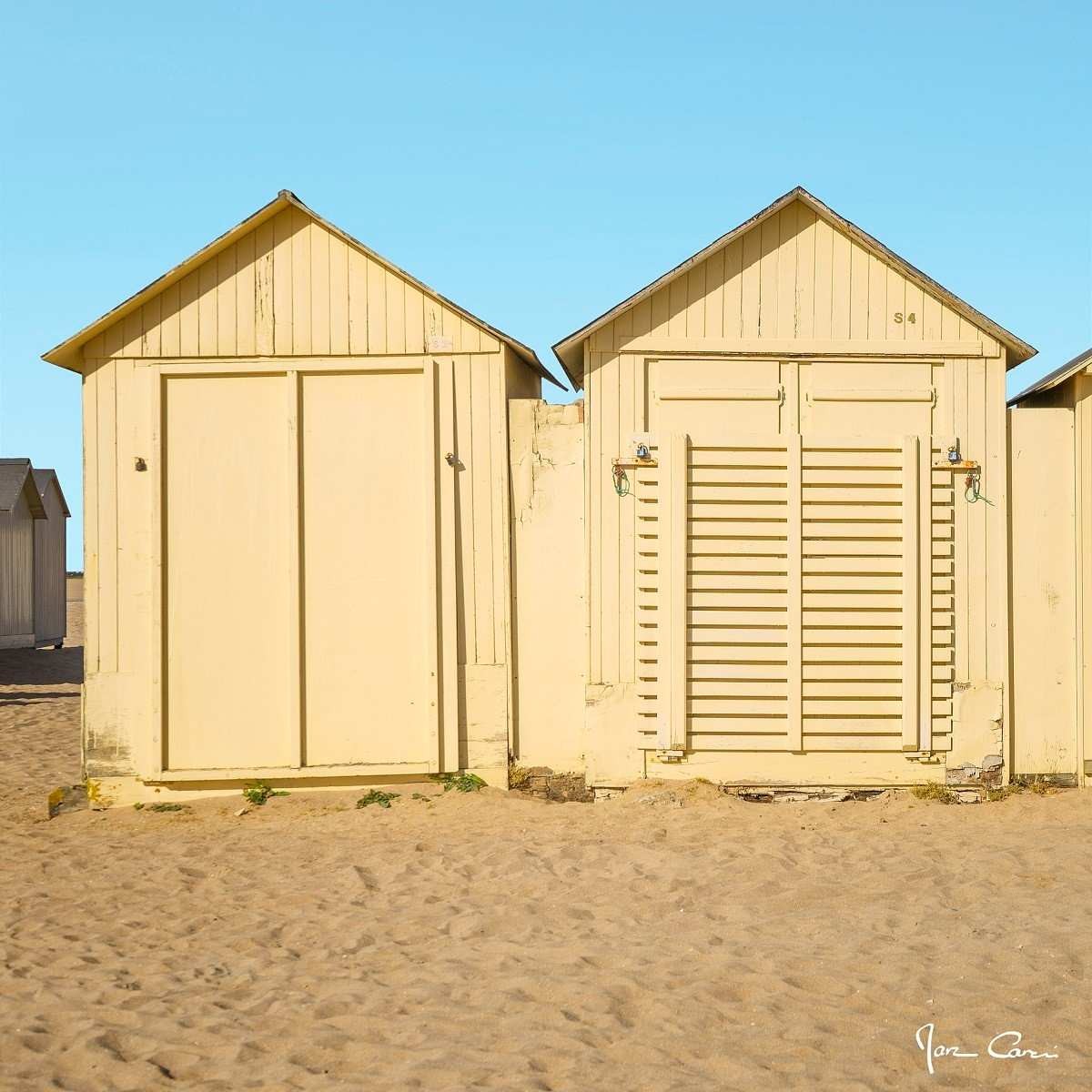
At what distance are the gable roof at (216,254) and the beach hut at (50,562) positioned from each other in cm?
1927

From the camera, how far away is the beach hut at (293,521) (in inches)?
368

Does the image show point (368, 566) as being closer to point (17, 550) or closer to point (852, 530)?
point (852, 530)

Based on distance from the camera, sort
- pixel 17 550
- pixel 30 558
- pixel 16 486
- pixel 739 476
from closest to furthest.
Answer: pixel 739 476 → pixel 16 486 → pixel 17 550 → pixel 30 558

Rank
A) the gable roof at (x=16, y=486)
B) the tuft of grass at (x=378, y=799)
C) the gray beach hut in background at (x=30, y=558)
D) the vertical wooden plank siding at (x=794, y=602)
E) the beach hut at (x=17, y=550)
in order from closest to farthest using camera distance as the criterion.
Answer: the vertical wooden plank siding at (x=794, y=602)
the tuft of grass at (x=378, y=799)
the gable roof at (x=16, y=486)
the beach hut at (x=17, y=550)
the gray beach hut in background at (x=30, y=558)

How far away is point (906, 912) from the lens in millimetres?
6379

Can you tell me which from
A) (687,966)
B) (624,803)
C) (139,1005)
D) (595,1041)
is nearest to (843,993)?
(687,966)

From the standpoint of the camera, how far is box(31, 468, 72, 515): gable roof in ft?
90.2

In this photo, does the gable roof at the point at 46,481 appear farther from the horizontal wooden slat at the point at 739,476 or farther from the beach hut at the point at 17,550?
the horizontal wooden slat at the point at 739,476

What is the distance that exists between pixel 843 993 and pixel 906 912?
4.66 ft

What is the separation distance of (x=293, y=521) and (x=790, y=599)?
3853 mm

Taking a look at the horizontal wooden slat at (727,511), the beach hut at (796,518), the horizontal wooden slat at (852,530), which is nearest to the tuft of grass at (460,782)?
the beach hut at (796,518)

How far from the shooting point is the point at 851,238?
Result: 927cm

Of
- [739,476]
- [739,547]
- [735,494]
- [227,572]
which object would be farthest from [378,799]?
[739,476]

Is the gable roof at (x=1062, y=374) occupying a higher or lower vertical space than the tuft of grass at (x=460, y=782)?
higher
